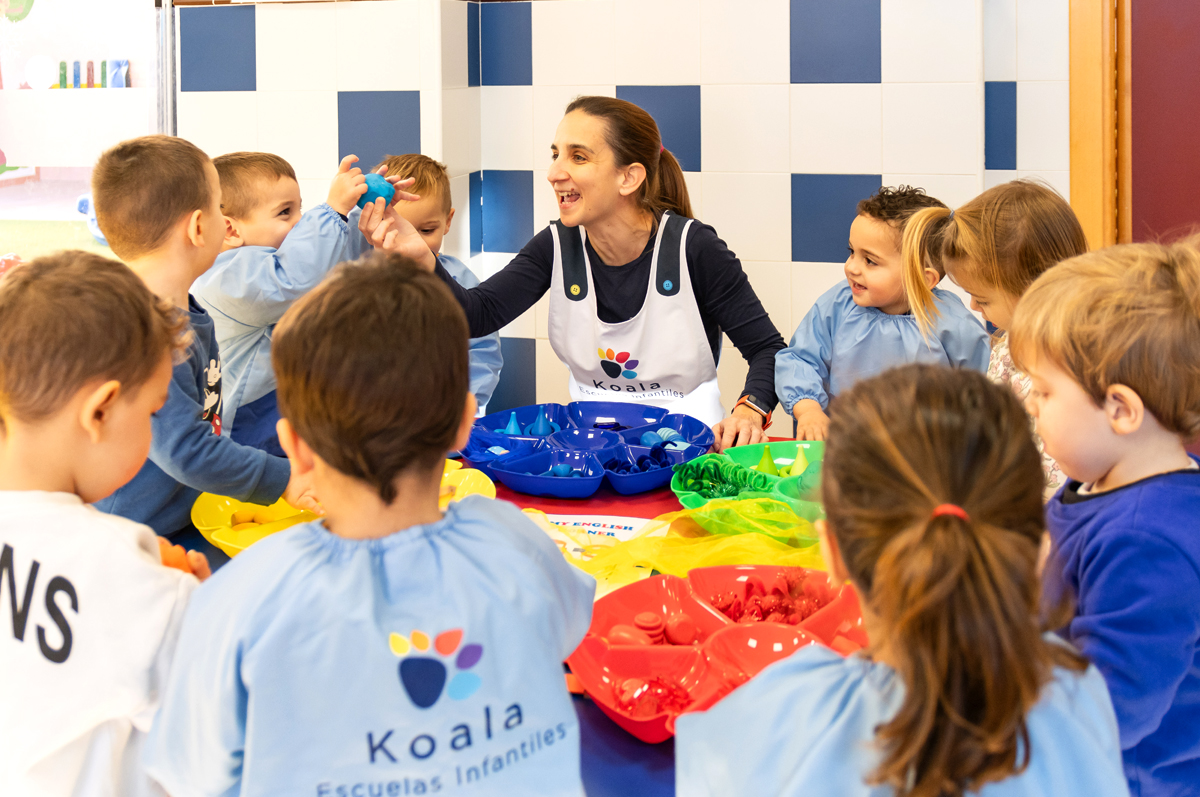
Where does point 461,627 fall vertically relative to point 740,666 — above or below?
above

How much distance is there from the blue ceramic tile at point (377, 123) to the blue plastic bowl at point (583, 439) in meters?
1.29

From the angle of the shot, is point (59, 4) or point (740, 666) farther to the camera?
point (59, 4)

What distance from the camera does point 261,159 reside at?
2.11m

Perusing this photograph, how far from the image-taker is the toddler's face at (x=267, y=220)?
2.08 metres

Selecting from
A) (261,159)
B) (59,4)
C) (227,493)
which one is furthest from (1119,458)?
(59,4)

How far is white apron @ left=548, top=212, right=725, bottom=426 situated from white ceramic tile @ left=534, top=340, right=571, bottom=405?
24.0 inches

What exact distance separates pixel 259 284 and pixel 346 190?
0.77 feet

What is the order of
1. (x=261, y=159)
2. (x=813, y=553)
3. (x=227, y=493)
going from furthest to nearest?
(x=261, y=159)
(x=227, y=493)
(x=813, y=553)

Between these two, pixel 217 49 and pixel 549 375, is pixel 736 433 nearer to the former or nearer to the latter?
pixel 549 375

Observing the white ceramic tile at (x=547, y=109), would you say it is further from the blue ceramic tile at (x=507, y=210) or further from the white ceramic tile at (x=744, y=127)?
the white ceramic tile at (x=744, y=127)

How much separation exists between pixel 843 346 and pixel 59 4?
2.22 meters

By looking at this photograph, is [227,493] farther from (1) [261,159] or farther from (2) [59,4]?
(2) [59,4]

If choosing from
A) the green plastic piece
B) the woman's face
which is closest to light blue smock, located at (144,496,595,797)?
the green plastic piece

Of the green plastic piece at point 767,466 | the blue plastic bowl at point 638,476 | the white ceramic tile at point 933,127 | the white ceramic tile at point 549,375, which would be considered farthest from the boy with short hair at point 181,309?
the white ceramic tile at point 933,127
